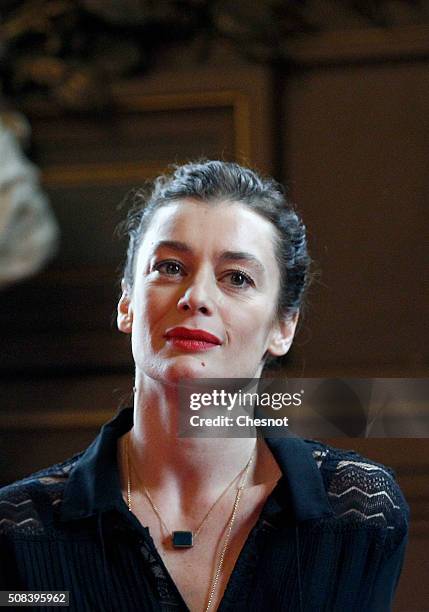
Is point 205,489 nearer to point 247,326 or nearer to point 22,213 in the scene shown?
point 247,326

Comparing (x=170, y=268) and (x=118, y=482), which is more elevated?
(x=170, y=268)

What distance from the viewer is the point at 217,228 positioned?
63cm

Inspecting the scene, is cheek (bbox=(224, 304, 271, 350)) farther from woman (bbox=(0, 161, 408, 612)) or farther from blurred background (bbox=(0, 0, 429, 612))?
blurred background (bbox=(0, 0, 429, 612))

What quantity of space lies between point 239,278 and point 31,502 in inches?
8.2

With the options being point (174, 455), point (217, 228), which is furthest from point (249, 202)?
point (174, 455)

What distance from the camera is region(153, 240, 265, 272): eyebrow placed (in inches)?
24.8

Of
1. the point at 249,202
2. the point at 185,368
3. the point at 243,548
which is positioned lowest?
the point at 243,548

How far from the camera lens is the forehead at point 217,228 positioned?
2.06 feet

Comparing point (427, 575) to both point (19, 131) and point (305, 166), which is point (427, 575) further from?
point (19, 131)

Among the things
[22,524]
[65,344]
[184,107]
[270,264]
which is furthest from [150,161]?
[22,524]

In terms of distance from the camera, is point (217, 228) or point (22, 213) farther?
point (22, 213)

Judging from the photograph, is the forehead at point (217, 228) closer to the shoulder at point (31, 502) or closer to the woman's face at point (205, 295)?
the woman's face at point (205, 295)

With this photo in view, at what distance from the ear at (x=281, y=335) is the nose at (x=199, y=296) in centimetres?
6

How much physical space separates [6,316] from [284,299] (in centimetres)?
35
